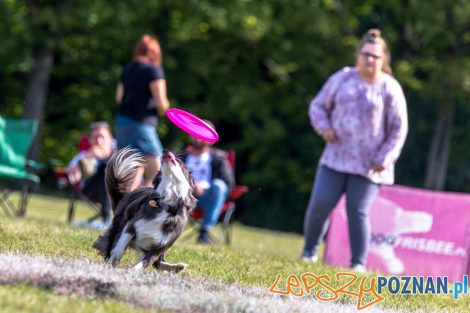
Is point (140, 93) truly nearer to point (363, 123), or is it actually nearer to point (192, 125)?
point (363, 123)

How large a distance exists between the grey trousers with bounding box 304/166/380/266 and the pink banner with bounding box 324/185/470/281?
203 centimetres

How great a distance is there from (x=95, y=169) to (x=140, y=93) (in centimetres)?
288

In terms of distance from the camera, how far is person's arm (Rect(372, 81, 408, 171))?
31.0 feet

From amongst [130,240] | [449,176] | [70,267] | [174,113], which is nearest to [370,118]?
[174,113]

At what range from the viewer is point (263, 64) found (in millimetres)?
27531

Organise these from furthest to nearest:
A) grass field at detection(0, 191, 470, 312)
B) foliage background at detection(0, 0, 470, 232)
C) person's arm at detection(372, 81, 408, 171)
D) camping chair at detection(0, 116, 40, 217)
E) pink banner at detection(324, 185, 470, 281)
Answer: foliage background at detection(0, 0, 470, 232) → camping chair at detection(0, 116, 40, 217) → pink banner at detection(324, 185, 470, 281) → person's arm at detection(372, 81, 408, 171) → grass field at detection(0, 191, 470, 312)

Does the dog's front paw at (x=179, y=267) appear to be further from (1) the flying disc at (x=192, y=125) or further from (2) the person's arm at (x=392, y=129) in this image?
(2) the person's arm at (x=392, y=129)

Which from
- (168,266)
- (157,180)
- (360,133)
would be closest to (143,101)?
(360,133)

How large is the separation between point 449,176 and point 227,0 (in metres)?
6.86

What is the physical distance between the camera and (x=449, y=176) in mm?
26547

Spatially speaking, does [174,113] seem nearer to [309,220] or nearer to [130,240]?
[130,240]

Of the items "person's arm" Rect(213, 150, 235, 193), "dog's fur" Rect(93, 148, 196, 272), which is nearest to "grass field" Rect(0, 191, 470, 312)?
"dog's fur" Rect(93, 148, 196, 272)

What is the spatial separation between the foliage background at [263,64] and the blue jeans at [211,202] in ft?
38.8

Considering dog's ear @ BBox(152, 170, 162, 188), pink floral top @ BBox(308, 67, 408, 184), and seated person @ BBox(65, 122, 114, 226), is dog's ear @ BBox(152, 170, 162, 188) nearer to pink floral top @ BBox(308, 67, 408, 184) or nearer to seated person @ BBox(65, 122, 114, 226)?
pink floral top @ BBox(308, 67, 408, 184)
